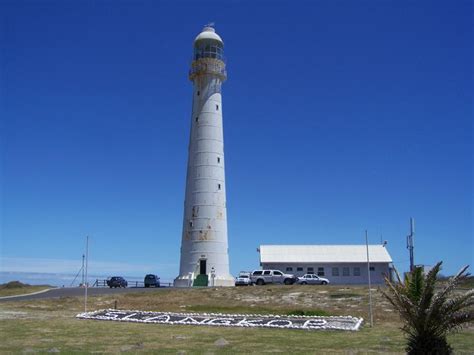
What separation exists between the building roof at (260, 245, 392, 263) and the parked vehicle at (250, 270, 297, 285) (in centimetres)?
547

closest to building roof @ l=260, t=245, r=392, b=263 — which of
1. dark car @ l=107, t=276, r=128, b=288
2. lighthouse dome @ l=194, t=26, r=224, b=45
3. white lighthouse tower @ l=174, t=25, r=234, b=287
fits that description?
white lighthouse tower @ l=174, t=25, r=234, b=287

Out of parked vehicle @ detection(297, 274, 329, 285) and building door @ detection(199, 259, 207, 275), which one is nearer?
building door @ detection(199, 259, 207, 275)

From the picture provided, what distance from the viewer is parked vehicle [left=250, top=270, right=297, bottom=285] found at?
170ft

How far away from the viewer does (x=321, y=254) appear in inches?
2389

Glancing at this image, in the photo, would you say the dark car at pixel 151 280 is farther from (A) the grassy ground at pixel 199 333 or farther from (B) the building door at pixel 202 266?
(A) the grassy ground at pixel 199 333

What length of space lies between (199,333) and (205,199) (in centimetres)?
2912

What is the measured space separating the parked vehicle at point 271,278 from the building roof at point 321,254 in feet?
18.0

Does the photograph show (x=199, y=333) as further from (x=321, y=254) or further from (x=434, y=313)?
(x=321, y=254)

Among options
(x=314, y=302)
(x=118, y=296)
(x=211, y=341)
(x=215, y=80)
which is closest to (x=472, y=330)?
(x=211, y=341)

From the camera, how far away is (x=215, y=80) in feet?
171

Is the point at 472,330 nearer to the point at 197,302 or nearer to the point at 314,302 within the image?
the point at 314,302

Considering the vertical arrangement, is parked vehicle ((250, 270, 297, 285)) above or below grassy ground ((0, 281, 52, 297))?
above

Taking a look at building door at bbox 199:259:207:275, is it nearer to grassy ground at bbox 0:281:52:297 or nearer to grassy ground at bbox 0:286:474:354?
grassy ground at bbox 0:286:474:354

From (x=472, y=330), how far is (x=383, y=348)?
22.5 feet
